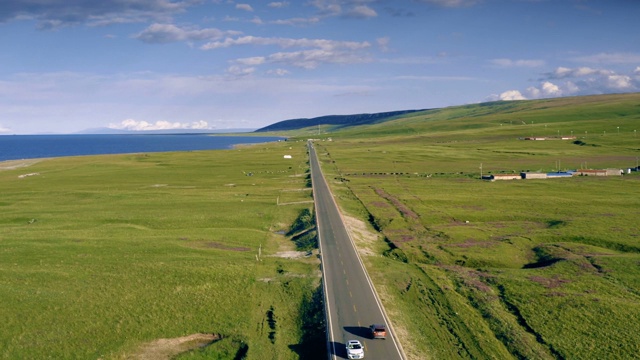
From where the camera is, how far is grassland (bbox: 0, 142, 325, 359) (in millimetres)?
46625

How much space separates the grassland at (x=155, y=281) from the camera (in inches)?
1836

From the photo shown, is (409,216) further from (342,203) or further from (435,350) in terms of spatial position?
(435,350)

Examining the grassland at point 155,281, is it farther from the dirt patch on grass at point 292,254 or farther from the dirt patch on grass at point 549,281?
the dirt patch on grass at point 549,281

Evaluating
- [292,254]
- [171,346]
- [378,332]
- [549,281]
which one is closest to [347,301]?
[378,332]

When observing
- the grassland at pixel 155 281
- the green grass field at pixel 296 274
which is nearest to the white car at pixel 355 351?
the grassland at pixel 155 281

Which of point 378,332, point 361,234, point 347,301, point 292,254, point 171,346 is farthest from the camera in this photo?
point 361,234

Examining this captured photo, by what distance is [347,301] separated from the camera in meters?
53.8

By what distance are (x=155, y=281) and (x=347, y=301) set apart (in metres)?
23.8

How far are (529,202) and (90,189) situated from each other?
114878 millimetres

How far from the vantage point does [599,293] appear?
57.1 m

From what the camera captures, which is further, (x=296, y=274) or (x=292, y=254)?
(x=292, y=254)

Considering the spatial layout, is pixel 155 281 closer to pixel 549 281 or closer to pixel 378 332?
pixel 378 332

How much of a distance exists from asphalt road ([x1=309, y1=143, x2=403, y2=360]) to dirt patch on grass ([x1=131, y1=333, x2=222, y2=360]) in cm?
1141

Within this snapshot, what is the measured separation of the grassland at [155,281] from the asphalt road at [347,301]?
1.91m
